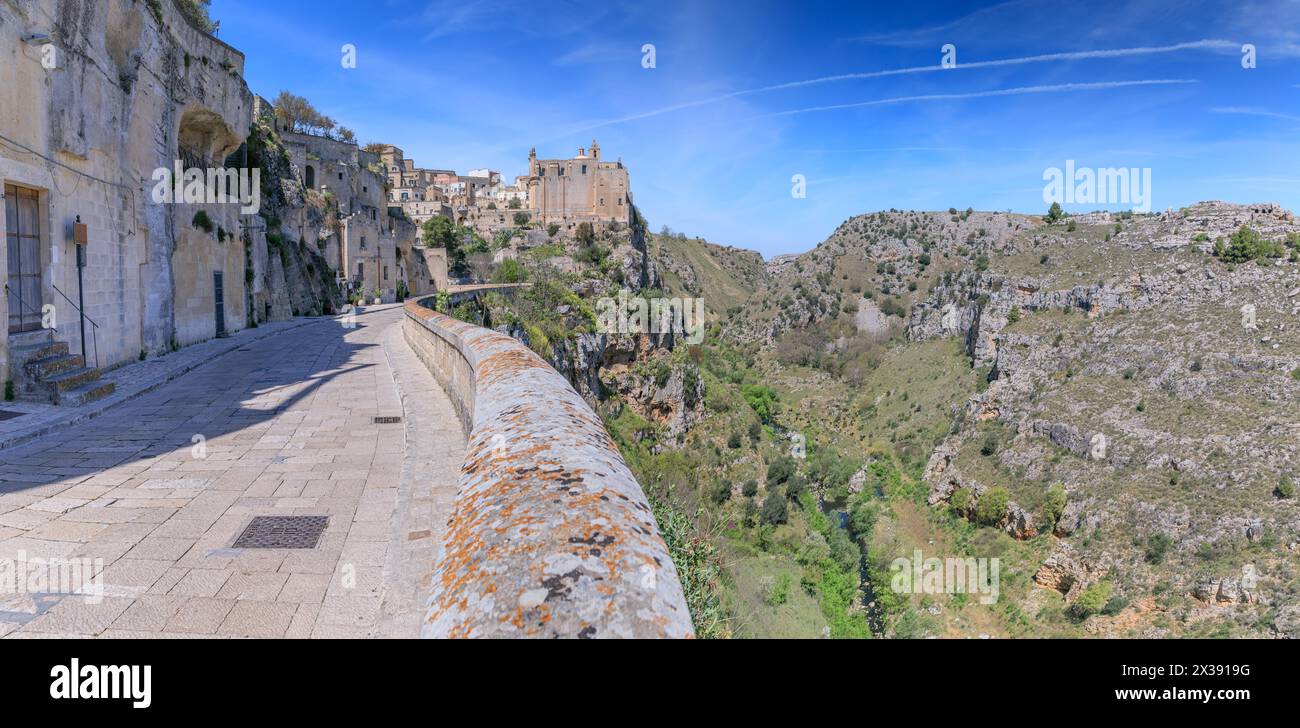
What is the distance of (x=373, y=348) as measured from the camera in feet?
47.4

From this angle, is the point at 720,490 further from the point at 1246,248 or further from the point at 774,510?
the point at 1246,248

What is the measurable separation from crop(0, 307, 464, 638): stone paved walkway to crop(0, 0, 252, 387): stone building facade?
9.94ft

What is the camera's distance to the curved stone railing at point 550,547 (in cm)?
153

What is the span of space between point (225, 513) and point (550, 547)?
12.6ft

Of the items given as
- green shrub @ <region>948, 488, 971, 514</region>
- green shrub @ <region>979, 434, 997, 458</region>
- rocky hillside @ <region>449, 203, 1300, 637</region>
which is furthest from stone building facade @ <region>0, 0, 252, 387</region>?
green shrub @ <region>979, 434, 997, 458</region>

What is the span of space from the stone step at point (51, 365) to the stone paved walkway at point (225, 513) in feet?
3.84

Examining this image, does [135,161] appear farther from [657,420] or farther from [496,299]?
[657,420]

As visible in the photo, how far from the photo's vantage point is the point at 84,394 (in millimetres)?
8023

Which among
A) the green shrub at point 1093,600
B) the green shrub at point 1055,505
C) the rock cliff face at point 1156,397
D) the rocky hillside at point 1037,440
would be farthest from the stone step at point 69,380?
the green shrub at point 1055,505

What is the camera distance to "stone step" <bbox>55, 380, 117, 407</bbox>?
310 inches

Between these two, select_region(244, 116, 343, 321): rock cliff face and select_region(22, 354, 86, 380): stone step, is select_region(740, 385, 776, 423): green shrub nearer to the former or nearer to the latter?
select_region(244, 116, 343, 321): rock cliff face

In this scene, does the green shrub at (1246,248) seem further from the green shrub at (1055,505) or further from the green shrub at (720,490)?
the green shrub at (720,490)
